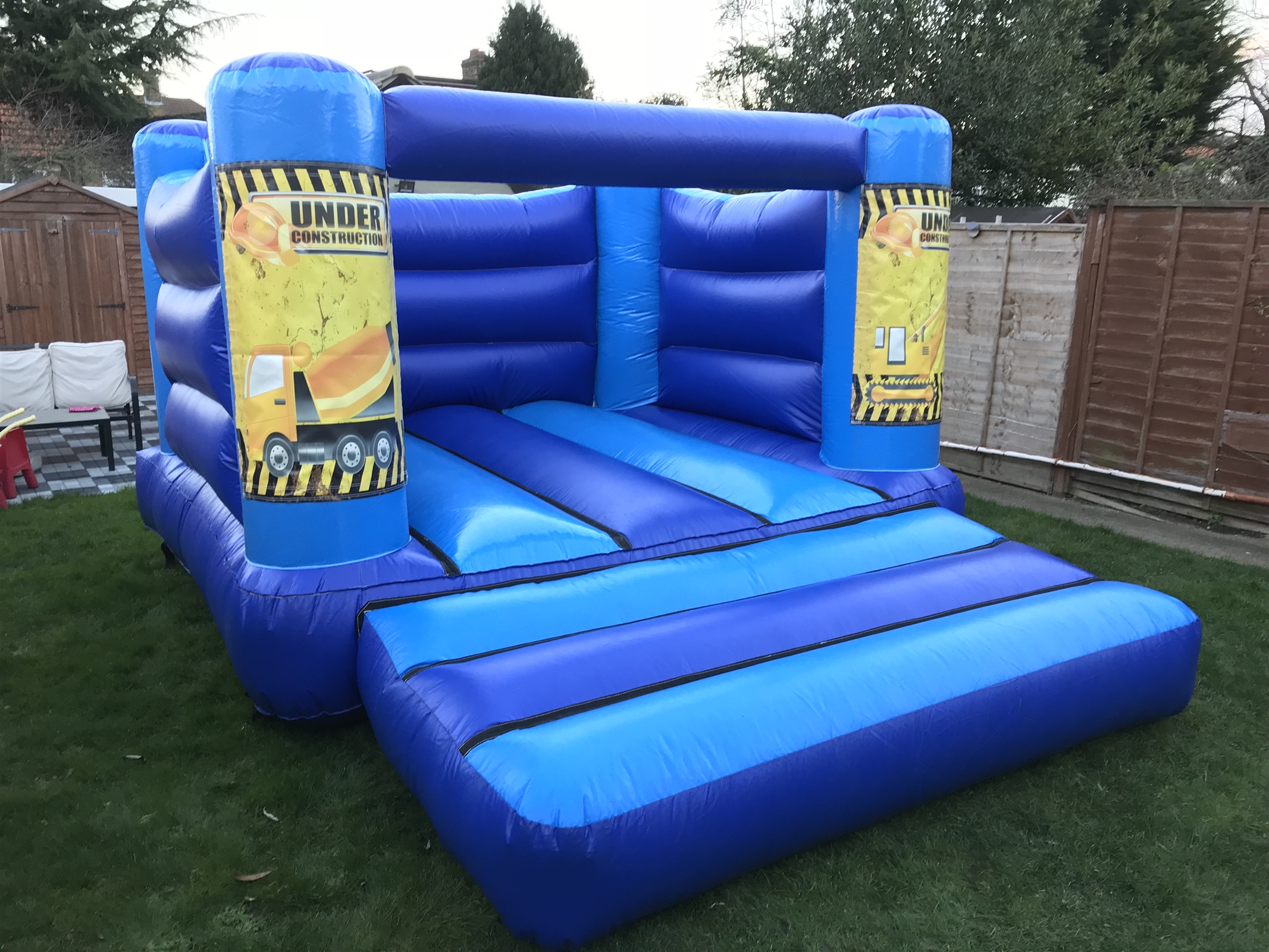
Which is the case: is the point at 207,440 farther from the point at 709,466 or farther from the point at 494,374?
the point at 709,466

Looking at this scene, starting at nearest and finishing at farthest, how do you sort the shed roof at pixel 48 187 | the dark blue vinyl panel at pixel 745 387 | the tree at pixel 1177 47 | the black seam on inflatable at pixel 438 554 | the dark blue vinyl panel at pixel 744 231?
the black seam on inflatable at pixel 438 554 → the dark blue vinyl panel at pixel 744 231 → the dark blue vinyl panel at pixel 745 387 → the shed roof at pixel 48 187 → the tree at pixel 1177 47

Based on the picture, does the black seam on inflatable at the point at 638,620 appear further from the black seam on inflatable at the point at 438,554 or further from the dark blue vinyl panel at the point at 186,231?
the dark blue vinyl panel at the point at 186,231

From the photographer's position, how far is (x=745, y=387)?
4.27 meters

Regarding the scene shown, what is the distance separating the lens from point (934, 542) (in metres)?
3.21

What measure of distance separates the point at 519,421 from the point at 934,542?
6.85 ft

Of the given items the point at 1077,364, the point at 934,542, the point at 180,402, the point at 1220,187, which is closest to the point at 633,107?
the point at 934,542

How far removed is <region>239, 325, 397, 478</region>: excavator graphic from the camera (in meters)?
2.54

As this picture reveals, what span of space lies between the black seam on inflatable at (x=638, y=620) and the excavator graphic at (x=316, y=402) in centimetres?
63

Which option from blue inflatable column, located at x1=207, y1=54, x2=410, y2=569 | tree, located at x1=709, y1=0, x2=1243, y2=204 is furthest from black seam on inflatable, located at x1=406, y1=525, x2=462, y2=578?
tree, located at x1=709, y1=0, x2=1243, y2=204

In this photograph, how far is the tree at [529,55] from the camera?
82.2 ft

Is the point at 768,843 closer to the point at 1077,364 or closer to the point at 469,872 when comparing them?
the point at 469,872

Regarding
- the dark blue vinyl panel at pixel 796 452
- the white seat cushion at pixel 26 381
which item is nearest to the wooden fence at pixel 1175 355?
the dark blue vinyl panel at pixel 796 452

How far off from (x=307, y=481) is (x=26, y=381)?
504cm

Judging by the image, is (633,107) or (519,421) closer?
(633,107)
